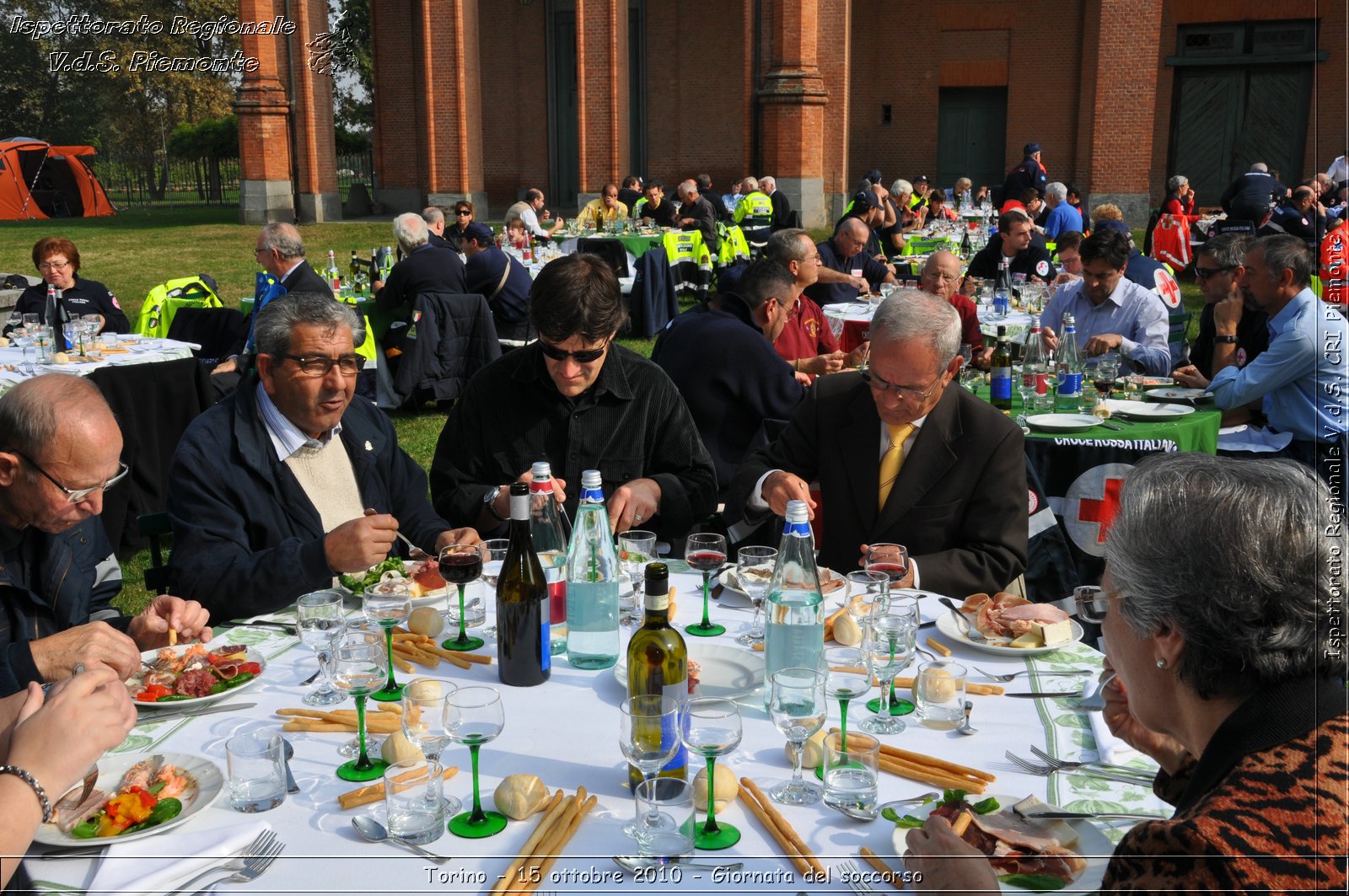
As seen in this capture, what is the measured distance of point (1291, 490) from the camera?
60.2 inches

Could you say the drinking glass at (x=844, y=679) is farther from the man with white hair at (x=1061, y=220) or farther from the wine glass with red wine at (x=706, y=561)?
the man with white hair at (x=1061, y=220)

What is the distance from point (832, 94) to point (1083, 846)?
78.3 ft

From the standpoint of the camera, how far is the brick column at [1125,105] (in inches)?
848

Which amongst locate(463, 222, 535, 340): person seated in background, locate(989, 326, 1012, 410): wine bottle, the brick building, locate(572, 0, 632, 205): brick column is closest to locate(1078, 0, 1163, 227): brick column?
the brick building

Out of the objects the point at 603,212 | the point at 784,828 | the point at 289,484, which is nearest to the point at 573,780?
the point at 784,828

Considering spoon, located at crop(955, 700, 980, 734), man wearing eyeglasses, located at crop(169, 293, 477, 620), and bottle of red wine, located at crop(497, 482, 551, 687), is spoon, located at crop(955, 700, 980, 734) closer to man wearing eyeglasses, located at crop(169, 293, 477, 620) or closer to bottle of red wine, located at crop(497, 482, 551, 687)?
bottle of red wine, located at crop(497, 482, 551, 687)

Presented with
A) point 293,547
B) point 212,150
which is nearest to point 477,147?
point 212,150

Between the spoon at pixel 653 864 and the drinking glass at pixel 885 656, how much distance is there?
21.6 inches

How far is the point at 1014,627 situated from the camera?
255 cm

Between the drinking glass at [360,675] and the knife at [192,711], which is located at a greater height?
the drinking glass at [360,675]

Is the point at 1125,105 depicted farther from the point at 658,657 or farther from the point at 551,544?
the point at 658,657

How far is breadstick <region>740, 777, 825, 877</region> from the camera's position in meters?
1.71

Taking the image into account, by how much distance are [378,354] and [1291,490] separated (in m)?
8.44

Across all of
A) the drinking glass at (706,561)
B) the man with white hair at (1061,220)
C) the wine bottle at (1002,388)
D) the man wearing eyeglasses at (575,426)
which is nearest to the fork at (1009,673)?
the drinking glass at (706,561)
